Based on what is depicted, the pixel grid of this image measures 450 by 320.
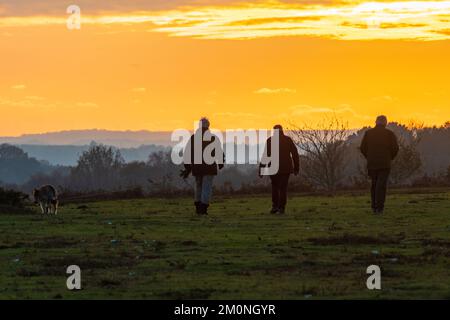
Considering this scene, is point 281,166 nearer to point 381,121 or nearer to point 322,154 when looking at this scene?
point 381,121

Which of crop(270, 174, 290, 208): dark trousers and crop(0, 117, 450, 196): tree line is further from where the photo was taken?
crop(0, 117, 450, 196): tree line

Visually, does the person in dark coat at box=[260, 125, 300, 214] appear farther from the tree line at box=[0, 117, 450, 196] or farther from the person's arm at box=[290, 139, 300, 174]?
the tree line at box=[0, 117, 450, 196]

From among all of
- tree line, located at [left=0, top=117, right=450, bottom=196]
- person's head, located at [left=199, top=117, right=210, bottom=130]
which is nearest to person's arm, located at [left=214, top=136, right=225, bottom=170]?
person's head, located at [left=199, top=117, right=210, bottom=130]

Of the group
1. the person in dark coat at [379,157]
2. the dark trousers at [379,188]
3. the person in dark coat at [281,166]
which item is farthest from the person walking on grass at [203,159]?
the dark trousers at [379,188]

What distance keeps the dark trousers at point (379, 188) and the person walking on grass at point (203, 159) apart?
153 inches

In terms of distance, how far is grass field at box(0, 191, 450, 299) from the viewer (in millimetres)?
14977

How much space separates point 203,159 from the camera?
→ 2928 cm

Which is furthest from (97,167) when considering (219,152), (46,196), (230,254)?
(230,254)

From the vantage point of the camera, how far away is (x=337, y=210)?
1211 inches

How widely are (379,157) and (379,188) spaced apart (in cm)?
81

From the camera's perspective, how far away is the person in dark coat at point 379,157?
1133 inches

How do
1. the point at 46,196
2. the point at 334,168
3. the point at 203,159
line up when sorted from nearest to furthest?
the point at 203,159 < the point at 46,196 < the point at 334,168

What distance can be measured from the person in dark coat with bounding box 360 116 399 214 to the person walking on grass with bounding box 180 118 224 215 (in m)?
3.73
